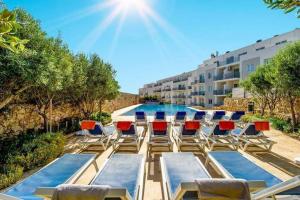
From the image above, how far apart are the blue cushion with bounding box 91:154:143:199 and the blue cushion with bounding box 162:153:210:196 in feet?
2.04

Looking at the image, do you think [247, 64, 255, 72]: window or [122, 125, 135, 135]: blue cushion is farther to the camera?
[247, 64, 255, 72]: window

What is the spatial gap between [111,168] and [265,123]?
6341mm

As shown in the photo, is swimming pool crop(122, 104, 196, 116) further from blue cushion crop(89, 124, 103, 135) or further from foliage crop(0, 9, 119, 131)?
blue cushion crop(89, 124, 103, 135)

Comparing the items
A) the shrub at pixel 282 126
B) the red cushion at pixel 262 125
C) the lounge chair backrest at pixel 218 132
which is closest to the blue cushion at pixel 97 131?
the lounge chair backrest at pixel 218 132

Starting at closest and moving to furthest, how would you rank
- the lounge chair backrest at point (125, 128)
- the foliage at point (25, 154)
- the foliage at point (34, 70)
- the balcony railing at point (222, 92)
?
the foliage at point (25, 154)
the foliage at point (34, 70)
the lounge chair backrest at point (125, 128)
the balcony railing at point (222, 92)

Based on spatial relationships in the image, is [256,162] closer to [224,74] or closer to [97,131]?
[97,131]

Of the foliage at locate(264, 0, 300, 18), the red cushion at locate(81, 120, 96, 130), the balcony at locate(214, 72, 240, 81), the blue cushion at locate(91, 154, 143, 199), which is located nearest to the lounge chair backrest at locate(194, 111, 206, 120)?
the red cushion at locate(81, 120, 96, 130)

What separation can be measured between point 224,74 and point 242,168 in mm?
38063

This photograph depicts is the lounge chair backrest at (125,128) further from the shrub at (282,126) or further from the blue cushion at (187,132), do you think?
the shrub at (282,126)

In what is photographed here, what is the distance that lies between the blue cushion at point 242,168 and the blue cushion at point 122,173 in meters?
1.93

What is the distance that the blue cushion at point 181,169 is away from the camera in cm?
454

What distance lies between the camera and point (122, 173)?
4918 mm

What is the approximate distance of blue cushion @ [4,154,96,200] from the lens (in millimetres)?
3805

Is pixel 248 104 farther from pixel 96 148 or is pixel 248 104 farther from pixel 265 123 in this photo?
pixel 96 148
